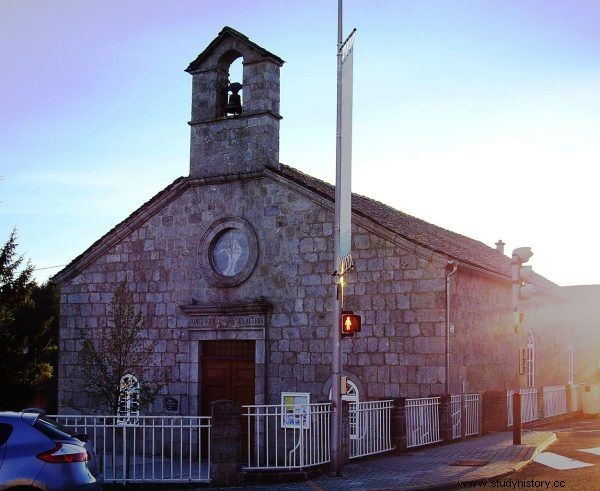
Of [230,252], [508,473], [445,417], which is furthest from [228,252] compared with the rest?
[508,473]

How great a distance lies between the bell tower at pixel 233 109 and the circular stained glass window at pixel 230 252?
163 centimetres

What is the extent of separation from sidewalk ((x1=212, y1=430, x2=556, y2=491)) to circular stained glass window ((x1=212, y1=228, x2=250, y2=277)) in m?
6.67

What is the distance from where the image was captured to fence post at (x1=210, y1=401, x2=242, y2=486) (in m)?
13.0

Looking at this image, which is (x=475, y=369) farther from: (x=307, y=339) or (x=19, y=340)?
(x=19, y=340)

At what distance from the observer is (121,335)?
15.9 m

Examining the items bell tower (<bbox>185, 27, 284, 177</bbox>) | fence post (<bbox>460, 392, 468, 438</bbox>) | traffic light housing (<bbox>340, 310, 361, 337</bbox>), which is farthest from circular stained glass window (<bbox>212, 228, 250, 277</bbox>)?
traffic light housing (<bbox>340, 310, 361, 337</bbox>)

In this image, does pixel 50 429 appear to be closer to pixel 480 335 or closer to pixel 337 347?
pixel 337 347

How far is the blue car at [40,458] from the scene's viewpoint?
916cm

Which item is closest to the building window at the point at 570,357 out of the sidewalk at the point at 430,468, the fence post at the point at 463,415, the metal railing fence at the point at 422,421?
the fence post at the point at 463,415

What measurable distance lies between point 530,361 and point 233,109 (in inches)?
542

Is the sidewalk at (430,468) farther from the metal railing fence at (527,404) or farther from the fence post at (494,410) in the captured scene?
the metal railing fence at (527,404)

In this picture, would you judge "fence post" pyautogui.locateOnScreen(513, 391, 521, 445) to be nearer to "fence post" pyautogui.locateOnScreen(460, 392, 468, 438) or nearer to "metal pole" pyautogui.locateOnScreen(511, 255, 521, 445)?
"metal pole" pyautogui.locateOnScreen(511, 255, 521, 445)

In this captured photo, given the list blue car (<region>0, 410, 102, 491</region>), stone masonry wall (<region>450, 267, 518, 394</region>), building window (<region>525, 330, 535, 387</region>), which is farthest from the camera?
building window (<region>525, 330, 535, 387</region>)

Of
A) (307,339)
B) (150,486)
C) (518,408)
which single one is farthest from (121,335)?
(518,408)
